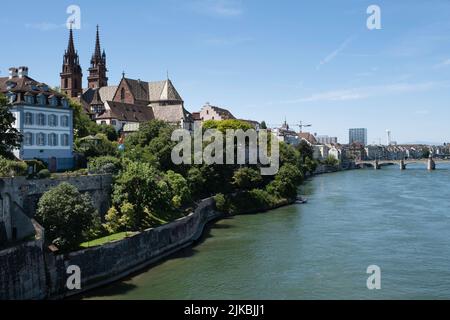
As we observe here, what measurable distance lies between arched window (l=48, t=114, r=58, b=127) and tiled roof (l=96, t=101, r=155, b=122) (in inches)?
1249

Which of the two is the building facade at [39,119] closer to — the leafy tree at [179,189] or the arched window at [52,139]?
the arched window at [52,139]

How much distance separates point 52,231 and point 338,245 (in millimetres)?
19188

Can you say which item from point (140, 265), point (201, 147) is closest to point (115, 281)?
point (140, 265)

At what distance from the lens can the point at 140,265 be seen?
29109 millimetres

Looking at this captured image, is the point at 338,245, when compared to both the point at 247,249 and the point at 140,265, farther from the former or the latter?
the point at 140,265

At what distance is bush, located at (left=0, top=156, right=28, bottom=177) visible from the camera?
1045 inches

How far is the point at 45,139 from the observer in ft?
125

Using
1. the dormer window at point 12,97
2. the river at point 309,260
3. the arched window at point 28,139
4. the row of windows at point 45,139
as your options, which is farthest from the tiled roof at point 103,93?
the arched window at point 28,139

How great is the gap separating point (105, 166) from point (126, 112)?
40438mm

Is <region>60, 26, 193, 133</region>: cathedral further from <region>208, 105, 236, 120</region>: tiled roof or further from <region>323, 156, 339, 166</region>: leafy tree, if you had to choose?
<region>323, 156, 339, 166</region>: leafy tree

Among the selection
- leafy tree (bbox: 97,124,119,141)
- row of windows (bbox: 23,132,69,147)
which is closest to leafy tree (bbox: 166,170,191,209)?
row of windows (bbox: 23,132,69,147)

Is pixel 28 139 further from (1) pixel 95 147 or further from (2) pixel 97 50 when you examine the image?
(2) pixel 97 50

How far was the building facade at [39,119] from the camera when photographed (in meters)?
36.2

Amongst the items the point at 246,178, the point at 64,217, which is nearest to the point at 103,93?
the point at 246,178
